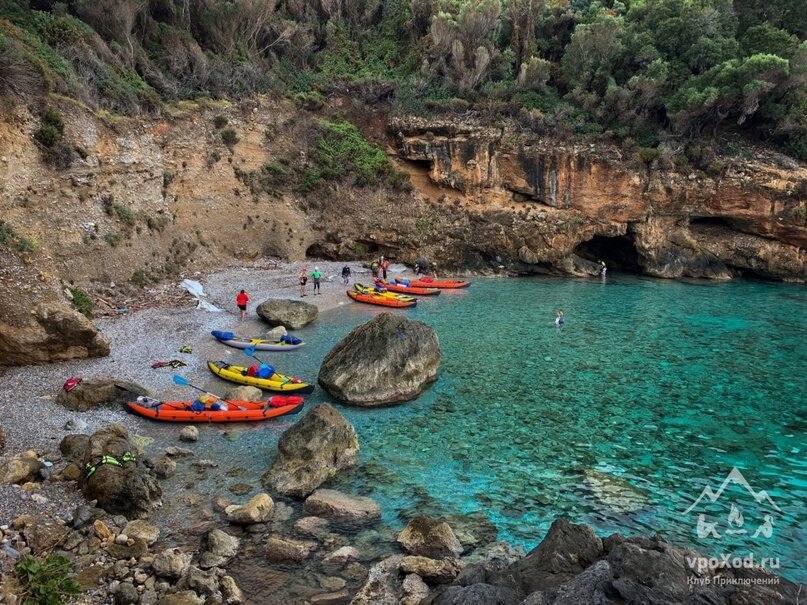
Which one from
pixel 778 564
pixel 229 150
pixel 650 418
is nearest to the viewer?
pixel 778 564

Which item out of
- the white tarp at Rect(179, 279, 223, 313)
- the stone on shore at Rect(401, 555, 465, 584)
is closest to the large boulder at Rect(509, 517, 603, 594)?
the stone on shore at Rect(401, 555, 465, 584)

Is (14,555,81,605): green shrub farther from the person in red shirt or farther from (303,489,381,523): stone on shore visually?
the person in red shirt

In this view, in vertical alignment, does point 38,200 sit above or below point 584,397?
above

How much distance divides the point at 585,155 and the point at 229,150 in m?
26.8

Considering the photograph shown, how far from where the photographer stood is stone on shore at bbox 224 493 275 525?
30.0 feet

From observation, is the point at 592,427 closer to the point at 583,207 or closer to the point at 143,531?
the point at 143,531

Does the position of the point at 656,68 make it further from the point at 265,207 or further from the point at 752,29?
the point at 265,207

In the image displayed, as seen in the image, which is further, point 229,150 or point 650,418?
point 229,150

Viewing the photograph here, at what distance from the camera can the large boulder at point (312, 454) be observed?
10461mm

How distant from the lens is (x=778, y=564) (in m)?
8.27

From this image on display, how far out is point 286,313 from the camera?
72.9ft

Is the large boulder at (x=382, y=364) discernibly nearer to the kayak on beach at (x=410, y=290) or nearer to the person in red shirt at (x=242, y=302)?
the person in red shirt at (x=242, y=302)

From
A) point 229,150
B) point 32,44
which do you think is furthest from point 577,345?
point 32,44

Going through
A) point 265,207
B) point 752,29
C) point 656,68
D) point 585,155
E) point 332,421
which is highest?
point 752,29
